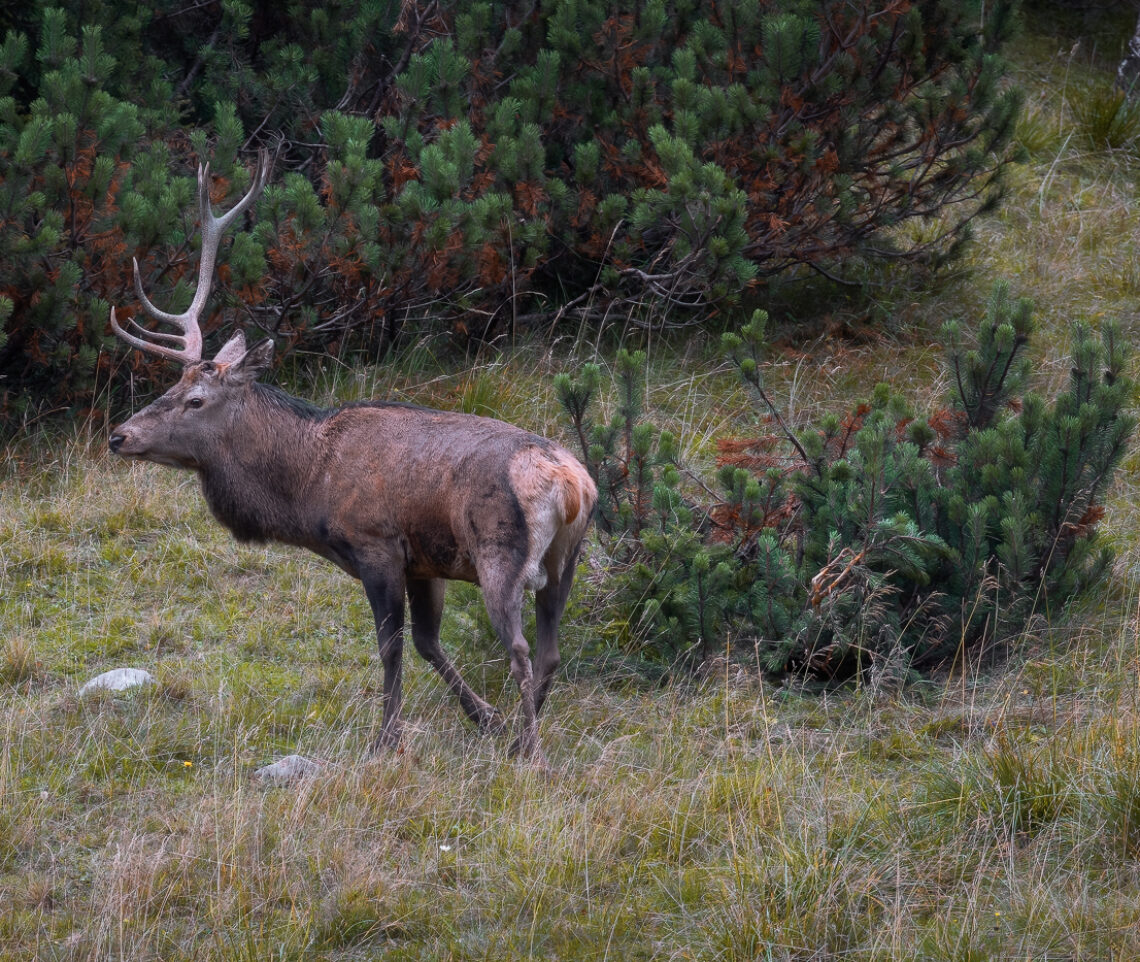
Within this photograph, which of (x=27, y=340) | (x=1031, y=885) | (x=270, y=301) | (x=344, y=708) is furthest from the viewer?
(x=270, y=301)

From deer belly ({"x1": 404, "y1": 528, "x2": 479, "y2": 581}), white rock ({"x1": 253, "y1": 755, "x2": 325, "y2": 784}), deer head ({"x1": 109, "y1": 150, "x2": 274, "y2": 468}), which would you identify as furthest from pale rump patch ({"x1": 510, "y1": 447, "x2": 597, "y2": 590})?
deer head ({"x1": 109, "y1": 150, "x2": 274, "y2": 468})

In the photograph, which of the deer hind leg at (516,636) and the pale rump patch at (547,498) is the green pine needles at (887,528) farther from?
the deer hind leg at (516,636)

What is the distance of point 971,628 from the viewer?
249 inches

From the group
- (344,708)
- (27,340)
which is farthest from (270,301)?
(344,708)

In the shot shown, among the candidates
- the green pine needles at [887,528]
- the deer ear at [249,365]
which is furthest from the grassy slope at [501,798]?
the deer ear at [249,365]

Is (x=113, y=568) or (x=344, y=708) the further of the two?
(x=113, y=568)

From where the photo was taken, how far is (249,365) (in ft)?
21.5

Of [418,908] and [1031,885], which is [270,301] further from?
[1031,885]

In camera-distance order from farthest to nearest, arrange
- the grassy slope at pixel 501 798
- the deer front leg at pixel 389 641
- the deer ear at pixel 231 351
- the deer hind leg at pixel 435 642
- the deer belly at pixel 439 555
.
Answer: the deer ear at pixel 231 351
the deer hind leg at pixel 435 642
the deer front leg at pixel 389 641
the deer belly at pixel 439 555
the grassy slope at pixel 501 798

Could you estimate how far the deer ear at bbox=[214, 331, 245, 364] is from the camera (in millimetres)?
6668

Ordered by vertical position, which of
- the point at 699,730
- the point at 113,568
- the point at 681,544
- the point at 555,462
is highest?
the point at 555,462

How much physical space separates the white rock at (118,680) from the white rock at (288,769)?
41.6 inches

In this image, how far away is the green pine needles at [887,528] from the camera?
6.21 m

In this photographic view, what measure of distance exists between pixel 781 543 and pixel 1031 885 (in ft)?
8.27
